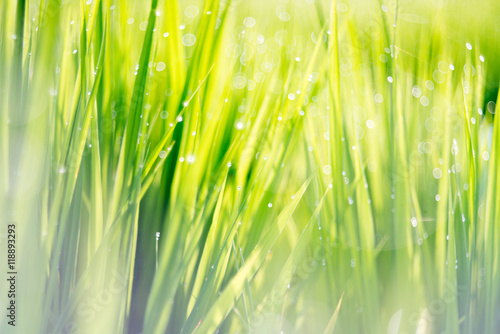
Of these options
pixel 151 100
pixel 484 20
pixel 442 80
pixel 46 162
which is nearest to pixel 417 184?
pixel 442 80

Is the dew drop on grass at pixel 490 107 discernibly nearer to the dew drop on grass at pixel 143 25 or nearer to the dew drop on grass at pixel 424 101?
the dew drop on grass at pixel 424 101

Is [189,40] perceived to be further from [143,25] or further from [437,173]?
[437,173]

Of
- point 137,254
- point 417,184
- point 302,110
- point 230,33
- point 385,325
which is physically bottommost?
point 385,325

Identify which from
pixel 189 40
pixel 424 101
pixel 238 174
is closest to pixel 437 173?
pixel 424 101

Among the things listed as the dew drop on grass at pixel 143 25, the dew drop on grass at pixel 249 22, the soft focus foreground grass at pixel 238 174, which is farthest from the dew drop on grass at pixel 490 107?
the dew drop on grass at pixel 143 25

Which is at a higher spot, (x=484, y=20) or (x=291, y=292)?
(x=484, y=20)

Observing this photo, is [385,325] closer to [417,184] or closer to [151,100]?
[417,184]

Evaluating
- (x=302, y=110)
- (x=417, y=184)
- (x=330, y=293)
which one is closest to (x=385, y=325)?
(x=330, y=293)
